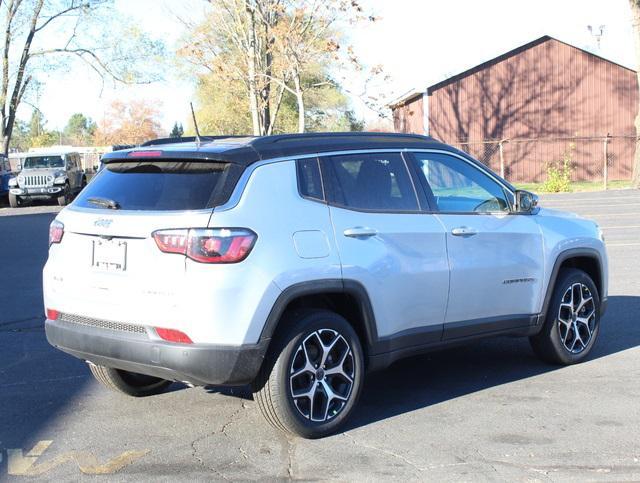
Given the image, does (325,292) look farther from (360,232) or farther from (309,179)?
(309,179)

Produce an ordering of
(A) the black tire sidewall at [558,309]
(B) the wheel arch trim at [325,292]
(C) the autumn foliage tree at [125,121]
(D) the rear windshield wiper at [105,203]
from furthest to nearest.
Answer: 1. (C) the autumn foliage tree at [125,121]
2. (A) the black tire sidewall at [558,309]
3. (D) the rear windshield wiper at [105,203]
4. (B) the wheel arch trim at [325,292]

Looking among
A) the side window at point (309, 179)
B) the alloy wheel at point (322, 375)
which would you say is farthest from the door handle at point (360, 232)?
the alloy wheel at point (322, 375)

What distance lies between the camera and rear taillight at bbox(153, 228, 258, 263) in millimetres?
4605

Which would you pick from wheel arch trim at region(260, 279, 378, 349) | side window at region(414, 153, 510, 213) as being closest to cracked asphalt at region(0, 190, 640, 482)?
wheel arch trim at region(260, 279, 378, 349)

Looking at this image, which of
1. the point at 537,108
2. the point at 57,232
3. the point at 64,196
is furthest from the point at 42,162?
the point at 57,232

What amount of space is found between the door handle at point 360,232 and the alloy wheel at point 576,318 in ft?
6.99

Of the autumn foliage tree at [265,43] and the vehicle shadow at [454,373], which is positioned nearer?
the vehicle shadow at [454,373]

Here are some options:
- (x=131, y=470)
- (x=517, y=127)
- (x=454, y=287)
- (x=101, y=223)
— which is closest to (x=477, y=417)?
(x=454, y=287)

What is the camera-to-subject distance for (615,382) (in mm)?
6254

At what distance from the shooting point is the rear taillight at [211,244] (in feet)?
15.1

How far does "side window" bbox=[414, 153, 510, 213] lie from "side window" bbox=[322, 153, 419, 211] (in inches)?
9.9

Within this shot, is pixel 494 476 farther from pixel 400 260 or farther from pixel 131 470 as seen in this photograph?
pixel 131 470

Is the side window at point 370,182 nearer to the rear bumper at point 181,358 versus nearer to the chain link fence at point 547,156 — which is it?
the rear bumper at point 181,358

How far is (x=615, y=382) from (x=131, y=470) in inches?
142
